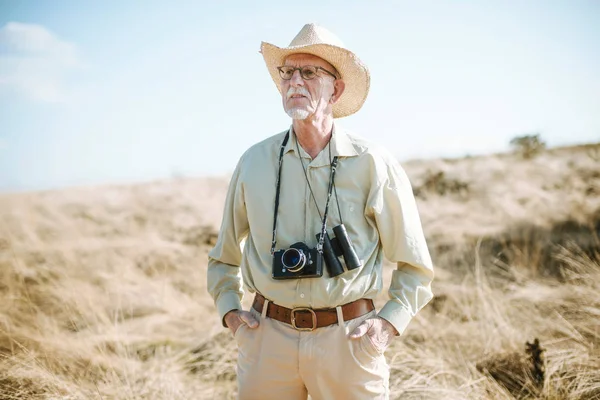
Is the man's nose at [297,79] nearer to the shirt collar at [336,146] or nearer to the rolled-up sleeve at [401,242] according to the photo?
the shirt collar at [336,146]

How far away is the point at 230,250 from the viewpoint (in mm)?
2475

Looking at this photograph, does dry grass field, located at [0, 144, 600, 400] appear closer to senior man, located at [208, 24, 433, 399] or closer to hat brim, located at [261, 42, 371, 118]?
senior man, located at [208, 24, 433, 399]

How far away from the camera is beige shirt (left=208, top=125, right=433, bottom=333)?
2135 millimetres

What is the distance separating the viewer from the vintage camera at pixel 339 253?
207 centimetres

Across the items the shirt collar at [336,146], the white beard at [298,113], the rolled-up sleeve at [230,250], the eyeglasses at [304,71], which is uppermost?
the eyeglasses at [304,71]

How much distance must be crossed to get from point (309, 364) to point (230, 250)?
707 mm

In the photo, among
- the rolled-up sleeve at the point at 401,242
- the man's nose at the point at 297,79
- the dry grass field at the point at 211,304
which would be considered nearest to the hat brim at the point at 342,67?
the man's nose at the point at 297,79

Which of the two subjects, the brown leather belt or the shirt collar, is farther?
the shirt collar

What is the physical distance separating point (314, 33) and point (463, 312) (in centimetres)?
356

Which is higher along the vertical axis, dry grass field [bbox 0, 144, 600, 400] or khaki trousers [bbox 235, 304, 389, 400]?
khaki trousers [bbox 235, 304, 389, 400]

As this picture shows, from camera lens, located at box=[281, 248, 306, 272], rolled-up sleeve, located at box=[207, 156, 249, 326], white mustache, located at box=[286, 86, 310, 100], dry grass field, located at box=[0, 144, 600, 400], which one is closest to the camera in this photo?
camera lens, located at box=[281, 248, 306, 272]

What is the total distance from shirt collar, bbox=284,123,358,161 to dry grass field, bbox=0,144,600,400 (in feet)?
6.10

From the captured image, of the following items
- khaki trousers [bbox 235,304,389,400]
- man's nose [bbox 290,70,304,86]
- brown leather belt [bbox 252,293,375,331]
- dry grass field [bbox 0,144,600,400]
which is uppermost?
man's nose [bbox 290,70,304,86]

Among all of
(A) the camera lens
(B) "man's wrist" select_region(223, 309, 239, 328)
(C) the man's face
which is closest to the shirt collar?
(C) the man's face
